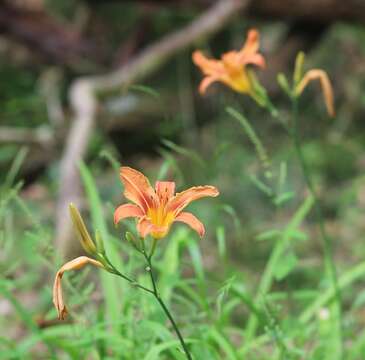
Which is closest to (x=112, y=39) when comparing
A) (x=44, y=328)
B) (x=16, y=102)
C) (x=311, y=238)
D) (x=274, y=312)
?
(x=16, y=102)

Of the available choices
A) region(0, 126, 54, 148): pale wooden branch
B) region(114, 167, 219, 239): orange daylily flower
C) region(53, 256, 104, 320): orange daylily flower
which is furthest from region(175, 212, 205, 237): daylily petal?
region(0, 126, 54, 148): pale wooden branch

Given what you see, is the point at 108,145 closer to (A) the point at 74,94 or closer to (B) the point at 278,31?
(A) the point at 74,94

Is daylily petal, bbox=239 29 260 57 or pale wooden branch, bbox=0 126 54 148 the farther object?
pale wooden branch, bbox=0 126 54 148

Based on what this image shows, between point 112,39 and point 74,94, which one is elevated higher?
point 112,39

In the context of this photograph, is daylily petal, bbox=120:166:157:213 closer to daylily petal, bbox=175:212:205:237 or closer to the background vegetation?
daylily petal, bbox=175:212:205:237

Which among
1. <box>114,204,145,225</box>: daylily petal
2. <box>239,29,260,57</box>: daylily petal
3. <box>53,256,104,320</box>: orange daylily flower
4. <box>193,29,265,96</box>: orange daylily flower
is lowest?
<box>53,256,104,320</box>: orange daylily flower

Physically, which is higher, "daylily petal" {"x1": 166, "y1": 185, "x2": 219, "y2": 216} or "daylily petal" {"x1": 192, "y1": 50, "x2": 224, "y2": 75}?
"daylily petal" {"x1": 192, "y1": 50, "x2": 224, "y2": 75}

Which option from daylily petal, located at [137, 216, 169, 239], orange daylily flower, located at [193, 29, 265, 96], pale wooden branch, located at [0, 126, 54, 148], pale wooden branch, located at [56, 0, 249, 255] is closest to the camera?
daylily petal, located at [137, 216, 169, 239]

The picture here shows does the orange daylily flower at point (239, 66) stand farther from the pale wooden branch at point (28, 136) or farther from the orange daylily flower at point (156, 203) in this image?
the pale wooden branch at point (28, 136)
